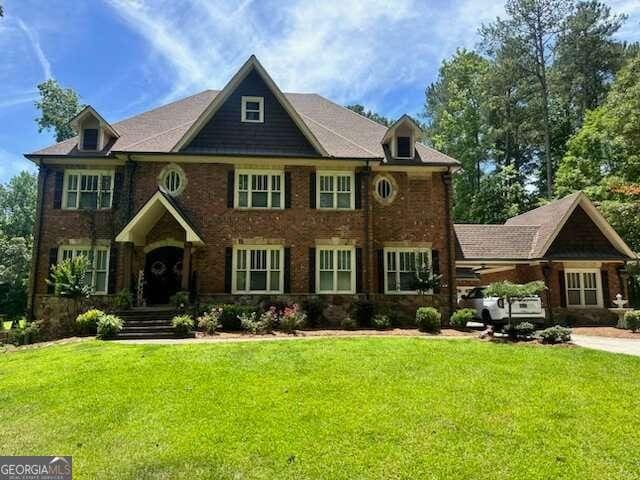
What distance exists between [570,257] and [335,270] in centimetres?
1095

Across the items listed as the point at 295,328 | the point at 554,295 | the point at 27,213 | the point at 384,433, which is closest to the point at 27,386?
the point at 384,433

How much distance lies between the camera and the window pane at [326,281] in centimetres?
1670

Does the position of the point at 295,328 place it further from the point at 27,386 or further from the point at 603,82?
the point at 603,82

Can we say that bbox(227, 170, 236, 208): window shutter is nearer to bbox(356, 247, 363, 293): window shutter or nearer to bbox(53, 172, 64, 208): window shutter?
bbox(356, 247, 363, 293): window shutter

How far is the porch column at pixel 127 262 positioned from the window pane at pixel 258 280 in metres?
4.61

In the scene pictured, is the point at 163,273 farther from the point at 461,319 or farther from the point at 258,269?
the point at 461,319

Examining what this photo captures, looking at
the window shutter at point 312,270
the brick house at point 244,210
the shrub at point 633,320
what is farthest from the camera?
the window shutter at point 312,270

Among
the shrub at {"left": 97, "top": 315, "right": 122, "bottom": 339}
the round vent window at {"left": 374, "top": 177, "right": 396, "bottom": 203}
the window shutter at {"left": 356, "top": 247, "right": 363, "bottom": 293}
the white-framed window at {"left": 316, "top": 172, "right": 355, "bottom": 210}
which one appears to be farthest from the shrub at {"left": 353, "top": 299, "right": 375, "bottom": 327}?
the shrub at {"left": 97, "top": 315, "right": 122, "bottom": 339}

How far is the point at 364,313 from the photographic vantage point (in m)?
15.7

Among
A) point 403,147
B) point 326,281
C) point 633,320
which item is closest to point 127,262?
point 326,281

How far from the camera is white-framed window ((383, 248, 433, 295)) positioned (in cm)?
1727

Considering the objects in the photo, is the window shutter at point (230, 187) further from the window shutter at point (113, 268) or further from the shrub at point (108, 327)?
the shrub at point (108, 327)

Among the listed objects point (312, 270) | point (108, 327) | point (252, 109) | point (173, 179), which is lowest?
point (108, 327)

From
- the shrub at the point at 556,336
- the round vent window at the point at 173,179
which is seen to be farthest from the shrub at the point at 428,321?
the round vent window at the point at 173,179
